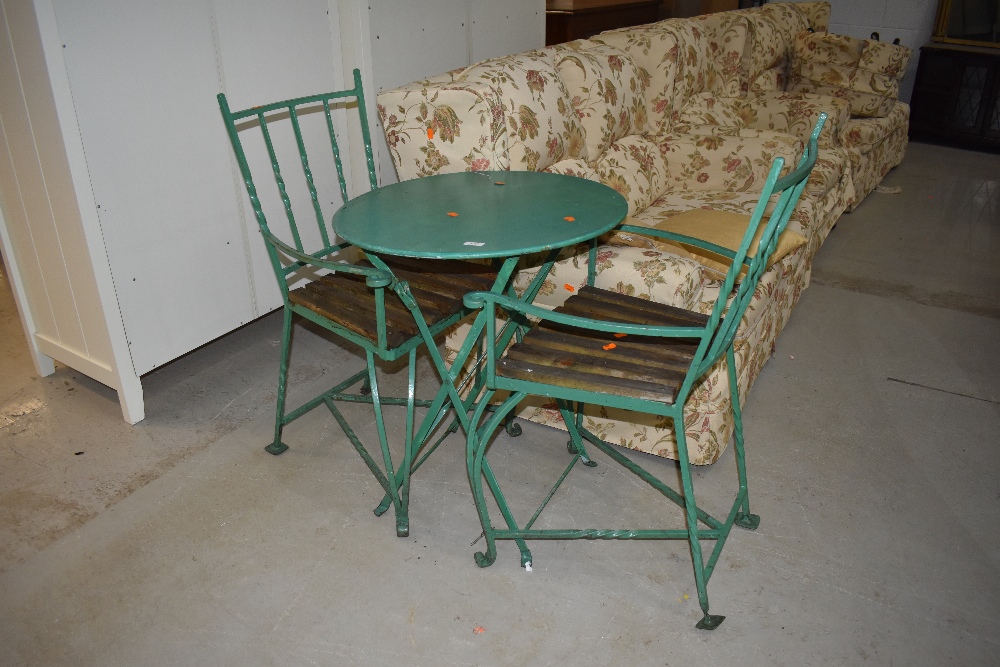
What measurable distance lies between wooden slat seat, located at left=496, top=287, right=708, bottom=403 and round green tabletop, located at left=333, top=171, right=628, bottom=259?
0.73 feet

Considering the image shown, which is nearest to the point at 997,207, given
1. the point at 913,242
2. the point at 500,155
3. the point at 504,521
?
the point at 913,242

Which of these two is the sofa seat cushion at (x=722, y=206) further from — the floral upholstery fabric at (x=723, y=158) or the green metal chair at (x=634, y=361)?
the green metal chair at (x=634, y=361)

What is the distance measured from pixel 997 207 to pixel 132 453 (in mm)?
4601

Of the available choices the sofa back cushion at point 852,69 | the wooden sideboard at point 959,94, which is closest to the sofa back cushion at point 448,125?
the sofa back cushion at point 852,69

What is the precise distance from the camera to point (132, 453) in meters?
2.25

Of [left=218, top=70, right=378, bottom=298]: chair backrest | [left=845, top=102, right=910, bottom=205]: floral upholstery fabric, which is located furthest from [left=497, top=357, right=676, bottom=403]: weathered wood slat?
[left=845, top=102, right=910, bottom=205]: floral upholstery fabric

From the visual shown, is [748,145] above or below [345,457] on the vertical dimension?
above

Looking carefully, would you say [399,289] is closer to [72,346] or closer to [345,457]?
[345,457]

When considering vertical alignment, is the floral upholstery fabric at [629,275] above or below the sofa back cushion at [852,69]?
below

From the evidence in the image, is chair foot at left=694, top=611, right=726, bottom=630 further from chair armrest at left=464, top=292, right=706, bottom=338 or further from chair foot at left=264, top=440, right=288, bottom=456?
chair foot at left=264, top=440, right=288, bottom=456

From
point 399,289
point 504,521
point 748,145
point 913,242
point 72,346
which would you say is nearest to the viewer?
point 399,289

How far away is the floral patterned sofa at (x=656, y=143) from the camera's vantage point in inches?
83.6

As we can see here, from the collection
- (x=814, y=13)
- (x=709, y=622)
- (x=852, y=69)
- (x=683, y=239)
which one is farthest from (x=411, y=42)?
(x=814, y=13)

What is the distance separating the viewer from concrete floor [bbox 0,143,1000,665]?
1652mm
